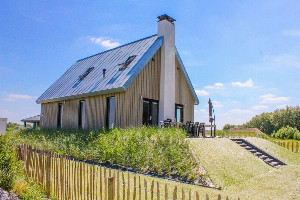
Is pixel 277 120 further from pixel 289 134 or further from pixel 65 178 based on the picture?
pixel 65 178

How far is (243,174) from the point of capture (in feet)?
31.3

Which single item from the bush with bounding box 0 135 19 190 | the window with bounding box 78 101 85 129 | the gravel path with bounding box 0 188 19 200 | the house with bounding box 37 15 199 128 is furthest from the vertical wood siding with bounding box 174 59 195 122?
the gravel path with bounding box 0 188 19 200

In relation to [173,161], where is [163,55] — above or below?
above

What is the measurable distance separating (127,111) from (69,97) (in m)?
6.15

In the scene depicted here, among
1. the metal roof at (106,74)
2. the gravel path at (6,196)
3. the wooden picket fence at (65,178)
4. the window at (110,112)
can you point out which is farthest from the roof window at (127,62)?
the gravel path at (6,196)

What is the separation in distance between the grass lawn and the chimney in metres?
5.12

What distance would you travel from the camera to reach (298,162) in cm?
1495

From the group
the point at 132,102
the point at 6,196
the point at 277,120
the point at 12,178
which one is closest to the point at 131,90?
the point at 132,102

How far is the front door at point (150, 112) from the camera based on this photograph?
52.1ft

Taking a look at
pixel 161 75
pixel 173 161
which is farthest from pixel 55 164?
pixel 161 75

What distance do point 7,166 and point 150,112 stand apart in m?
10.4

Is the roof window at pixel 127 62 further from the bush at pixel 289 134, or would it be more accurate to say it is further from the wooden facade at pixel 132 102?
the bush at pixel 289 134

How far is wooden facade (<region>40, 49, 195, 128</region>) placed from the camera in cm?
1480

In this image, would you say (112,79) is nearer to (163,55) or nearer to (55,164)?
(163,55)
